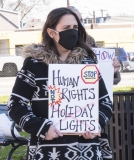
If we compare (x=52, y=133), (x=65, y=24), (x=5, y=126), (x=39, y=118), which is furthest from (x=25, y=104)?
(x=5, y=126)

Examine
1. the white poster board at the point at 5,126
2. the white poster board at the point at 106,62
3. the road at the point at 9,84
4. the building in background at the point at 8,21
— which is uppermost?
the building in background at the point at 8,21

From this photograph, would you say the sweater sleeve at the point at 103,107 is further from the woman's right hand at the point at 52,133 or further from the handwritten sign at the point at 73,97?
the woman's right hand at the point at 52,133

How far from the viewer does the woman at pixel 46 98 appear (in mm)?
2643

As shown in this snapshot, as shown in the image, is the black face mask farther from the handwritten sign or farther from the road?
the road

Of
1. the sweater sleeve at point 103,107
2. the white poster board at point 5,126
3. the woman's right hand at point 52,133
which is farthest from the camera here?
the white poster board at point 5,126

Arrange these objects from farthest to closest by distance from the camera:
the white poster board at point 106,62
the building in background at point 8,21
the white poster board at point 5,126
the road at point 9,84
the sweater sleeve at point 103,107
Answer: the building in background at point 8,21 < the road at point 9,84 < the white poster board at point 5,126 < the white poster board at point 106,62 < the sweater sleeve at point 103,107

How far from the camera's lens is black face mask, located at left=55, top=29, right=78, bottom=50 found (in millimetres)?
2732

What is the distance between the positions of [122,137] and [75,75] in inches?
80.6

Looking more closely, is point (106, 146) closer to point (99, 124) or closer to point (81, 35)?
point (99, 124)

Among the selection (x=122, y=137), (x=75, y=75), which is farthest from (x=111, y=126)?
(x=75, y=75)

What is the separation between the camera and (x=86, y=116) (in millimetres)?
2645

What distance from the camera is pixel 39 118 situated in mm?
2637

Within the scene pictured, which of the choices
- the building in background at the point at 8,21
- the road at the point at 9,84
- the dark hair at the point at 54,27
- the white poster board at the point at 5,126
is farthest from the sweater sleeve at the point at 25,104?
the building in background at the point at 8,21

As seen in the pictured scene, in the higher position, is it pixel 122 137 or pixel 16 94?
pixel 16 94
